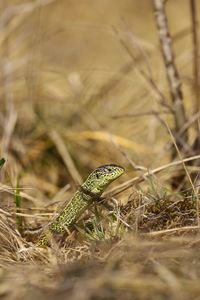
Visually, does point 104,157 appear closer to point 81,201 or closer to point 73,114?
point 73,114

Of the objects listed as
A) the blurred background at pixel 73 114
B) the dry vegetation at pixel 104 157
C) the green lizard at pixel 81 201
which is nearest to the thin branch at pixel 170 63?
the dry vegetation at pixel 104 157

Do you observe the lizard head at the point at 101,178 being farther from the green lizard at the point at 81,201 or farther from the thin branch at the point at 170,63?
the thin branch at the point at 170,63

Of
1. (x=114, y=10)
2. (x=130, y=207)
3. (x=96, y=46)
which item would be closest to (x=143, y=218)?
(x=130, y=207)

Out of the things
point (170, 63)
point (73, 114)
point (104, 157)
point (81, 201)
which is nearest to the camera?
point (81, 201)

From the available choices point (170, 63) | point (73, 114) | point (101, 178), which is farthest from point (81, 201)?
point (73, 114)

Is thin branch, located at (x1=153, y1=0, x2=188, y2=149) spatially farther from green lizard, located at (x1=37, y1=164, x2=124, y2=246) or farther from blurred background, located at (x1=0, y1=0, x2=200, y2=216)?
green lizard, located at (x1=37, y1=164, x2=124, y2=246)

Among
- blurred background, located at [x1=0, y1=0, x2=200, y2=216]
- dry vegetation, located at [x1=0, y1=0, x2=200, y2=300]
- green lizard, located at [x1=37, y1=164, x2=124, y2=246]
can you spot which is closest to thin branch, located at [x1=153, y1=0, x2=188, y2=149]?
dry vegetation, located at [x1=0, y1=0, x2=200, y2=300]

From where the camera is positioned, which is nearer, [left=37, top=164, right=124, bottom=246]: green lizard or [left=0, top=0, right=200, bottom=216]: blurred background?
[left=37, top=164, right=124, bottom=246]: green lizard

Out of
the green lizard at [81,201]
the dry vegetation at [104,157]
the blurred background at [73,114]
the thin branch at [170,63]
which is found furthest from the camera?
the blurred background at [73,114]
